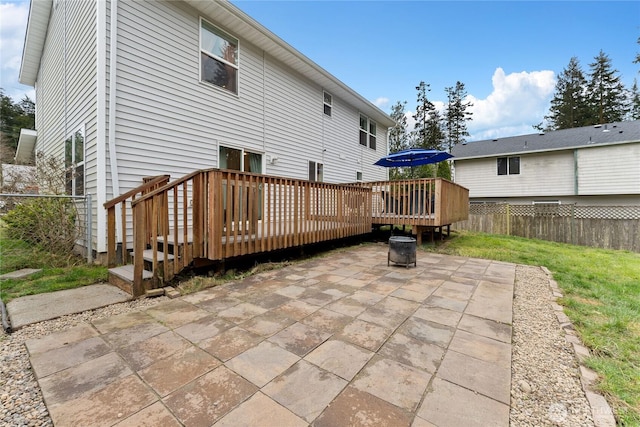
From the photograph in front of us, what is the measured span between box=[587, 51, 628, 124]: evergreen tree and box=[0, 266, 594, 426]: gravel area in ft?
100

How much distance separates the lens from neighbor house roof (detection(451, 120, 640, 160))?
1303cm

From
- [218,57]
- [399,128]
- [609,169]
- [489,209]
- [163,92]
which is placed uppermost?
[399,128]

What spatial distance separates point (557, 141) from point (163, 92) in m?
18.5

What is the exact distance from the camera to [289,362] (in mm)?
1919

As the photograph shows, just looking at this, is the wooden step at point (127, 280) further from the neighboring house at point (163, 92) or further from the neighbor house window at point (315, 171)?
the neighbor house window at point (315, 171)

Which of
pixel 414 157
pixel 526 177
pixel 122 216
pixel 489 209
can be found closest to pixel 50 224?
pixel 122 216

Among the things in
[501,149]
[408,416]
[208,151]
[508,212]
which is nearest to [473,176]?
[501,149]

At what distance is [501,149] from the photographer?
15820mm

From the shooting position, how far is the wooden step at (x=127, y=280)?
326 cm

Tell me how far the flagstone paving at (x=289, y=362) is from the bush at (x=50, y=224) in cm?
332

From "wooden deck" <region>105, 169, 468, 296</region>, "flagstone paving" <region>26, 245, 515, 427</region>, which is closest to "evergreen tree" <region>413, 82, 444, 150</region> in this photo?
"wooden deck" <region>105, 169, 468, 296</region>

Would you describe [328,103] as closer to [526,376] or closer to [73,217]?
[73,217]

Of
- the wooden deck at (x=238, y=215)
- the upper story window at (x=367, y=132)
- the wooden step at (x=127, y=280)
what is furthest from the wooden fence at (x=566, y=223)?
the wooden step at (x=127, y=280)

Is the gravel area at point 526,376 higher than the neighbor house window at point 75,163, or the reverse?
the neighbor house window at point 75,163
